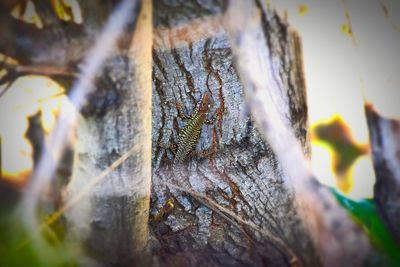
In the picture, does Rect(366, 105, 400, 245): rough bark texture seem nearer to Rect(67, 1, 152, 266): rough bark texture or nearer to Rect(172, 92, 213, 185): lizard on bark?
Rect(172, 92, 213, 185): lizard on bark

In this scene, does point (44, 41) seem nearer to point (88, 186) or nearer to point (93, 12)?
point (93, 12)

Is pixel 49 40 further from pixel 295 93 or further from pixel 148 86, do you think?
pixel 295 93

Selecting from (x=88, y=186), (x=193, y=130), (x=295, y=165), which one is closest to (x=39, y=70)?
(x=88, y=186)

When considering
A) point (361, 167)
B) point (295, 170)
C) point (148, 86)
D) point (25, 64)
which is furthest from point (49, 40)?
point (361, 167)

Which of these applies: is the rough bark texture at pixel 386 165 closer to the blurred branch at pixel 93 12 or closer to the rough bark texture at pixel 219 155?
the rough bark texture at pixel 219 155

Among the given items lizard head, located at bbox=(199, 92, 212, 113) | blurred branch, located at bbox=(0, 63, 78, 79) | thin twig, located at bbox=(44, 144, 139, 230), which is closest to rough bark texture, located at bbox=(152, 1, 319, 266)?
lizard head, located at bbox=(199, 92, 212, 113)

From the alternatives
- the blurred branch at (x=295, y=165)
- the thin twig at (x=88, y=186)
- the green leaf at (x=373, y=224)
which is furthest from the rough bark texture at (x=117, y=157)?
the green leaf at (x=373, y=224)
